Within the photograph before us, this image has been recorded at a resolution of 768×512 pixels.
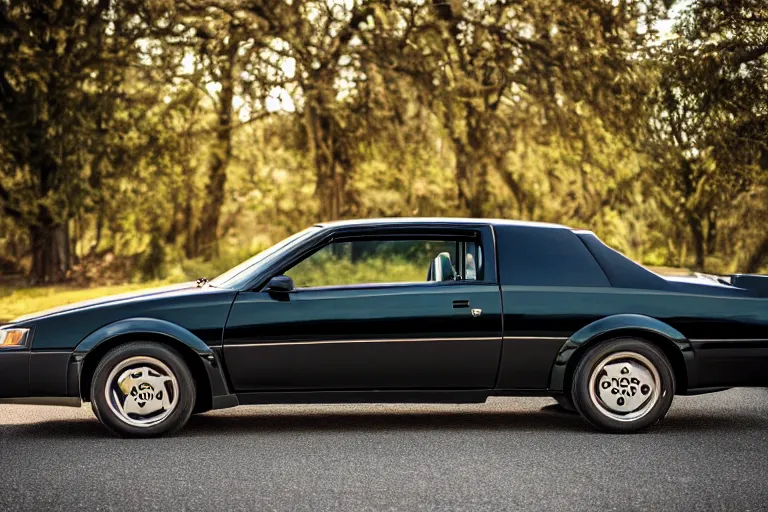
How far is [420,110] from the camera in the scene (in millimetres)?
20578

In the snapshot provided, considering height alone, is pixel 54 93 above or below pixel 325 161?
above

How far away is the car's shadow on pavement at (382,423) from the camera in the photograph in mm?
8258

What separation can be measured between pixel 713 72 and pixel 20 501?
52.7 ft

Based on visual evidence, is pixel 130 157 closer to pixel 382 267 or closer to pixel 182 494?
pixel 382 267

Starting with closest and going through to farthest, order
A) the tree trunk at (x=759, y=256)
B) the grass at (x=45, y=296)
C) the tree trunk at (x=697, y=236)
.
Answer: the grass at (x=45, y=296)
the tree trunk at (x=759, y=256)
the tree trunk at (x=697, y=236)

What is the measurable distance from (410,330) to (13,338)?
260 cm

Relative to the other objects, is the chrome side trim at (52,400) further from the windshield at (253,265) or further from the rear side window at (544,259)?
the rear side window at (544,259)

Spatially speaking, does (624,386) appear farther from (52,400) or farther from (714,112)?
(714,112)

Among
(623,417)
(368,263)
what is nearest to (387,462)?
(623,417)

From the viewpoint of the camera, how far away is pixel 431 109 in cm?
2053


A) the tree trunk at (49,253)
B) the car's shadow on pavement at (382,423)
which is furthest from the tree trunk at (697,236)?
the car's shadow on pavement at (382,423)

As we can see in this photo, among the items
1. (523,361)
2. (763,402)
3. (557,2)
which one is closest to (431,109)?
(557,2)

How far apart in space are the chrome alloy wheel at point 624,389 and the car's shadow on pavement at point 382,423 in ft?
0.83

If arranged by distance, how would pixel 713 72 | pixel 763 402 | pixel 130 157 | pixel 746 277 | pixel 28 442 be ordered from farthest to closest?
pixel 130 157 → pixel 713 72 → pixel 763 402 → pixel 746 277 → pixel 28 442
